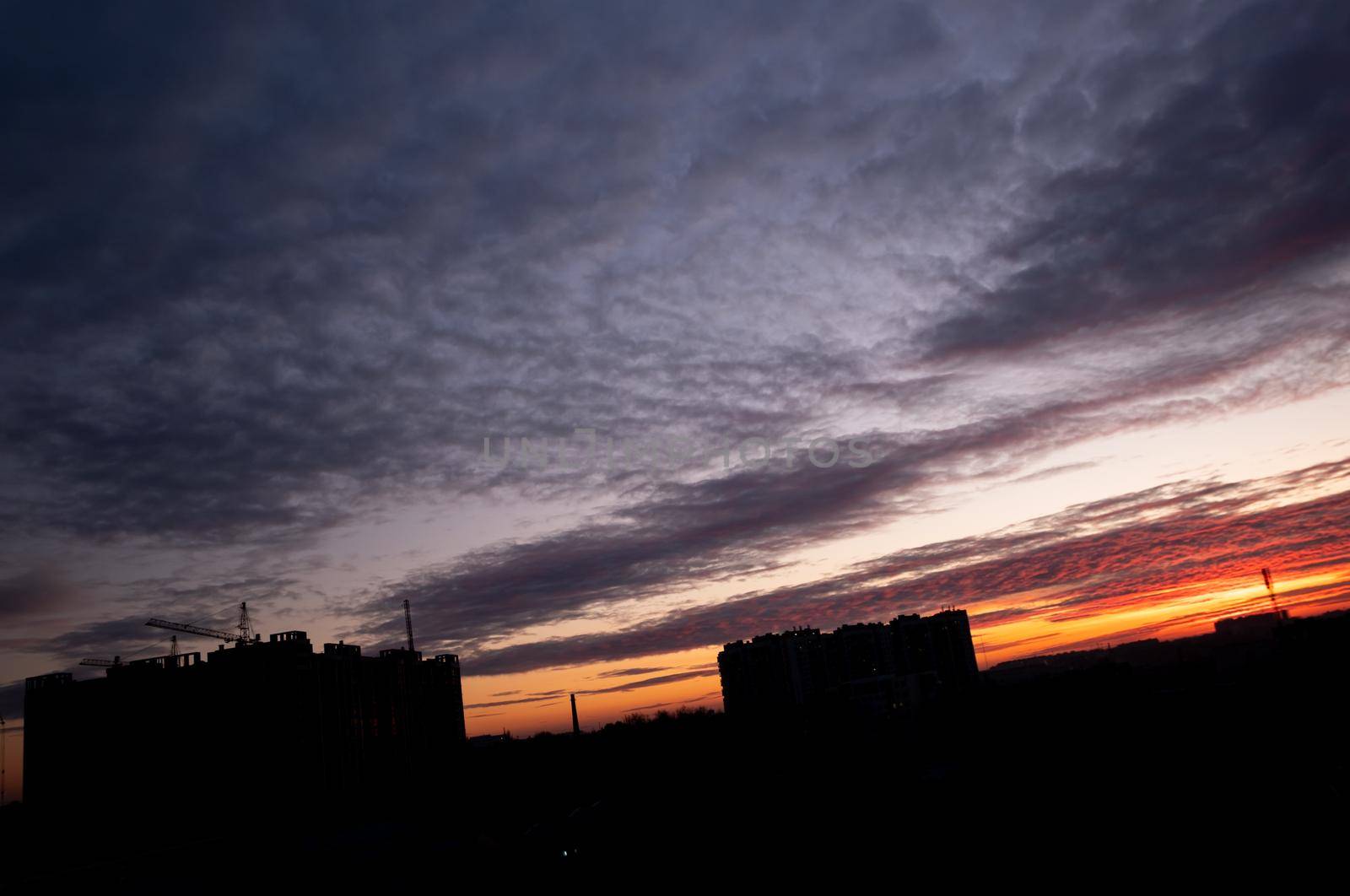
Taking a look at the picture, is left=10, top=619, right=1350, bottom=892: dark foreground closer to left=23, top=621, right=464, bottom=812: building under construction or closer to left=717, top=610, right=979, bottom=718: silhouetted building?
left=23, top=621, right=464, bottom=812: building under construction

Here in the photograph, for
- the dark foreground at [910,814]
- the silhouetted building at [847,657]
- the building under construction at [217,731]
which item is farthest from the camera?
the silhouetted building at [847,657]

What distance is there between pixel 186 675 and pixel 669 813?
264ft

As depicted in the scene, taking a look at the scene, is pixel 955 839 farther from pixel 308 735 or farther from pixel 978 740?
pixel 308 735

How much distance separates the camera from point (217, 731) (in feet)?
312

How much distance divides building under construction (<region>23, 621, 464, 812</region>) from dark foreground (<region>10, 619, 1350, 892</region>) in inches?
465

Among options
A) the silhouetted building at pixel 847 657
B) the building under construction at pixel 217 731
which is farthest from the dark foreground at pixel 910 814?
the silhouetted building at pixel 847 657

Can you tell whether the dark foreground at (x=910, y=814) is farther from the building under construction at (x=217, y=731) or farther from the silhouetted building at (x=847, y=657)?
the silhouetted building at (x=847, y=657)

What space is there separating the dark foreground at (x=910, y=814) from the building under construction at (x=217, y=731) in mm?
11804

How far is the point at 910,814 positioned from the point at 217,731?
292 ft

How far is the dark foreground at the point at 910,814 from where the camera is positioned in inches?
1198

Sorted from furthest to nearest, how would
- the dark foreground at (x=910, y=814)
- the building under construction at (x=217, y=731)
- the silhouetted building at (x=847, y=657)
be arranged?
the silhouetted building at (x=847, y=657), the building under construction at (x=217, y=731), the dark foreground at (x=910, y=814)

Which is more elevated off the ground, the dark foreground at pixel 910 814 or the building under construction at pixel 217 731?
the building under construction at pixel 217 731

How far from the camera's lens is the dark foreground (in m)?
30.4

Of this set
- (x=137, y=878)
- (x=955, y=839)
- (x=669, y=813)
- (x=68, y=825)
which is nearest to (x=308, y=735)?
(x=68, y=825)
